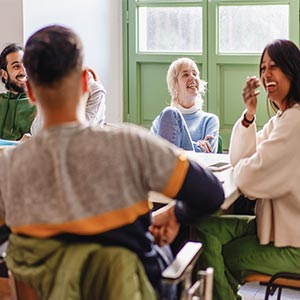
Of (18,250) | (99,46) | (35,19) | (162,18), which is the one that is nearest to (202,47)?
(162,18)

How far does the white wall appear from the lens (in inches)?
173

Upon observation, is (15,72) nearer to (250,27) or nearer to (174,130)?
(174,130)

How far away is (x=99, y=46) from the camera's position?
5.02m

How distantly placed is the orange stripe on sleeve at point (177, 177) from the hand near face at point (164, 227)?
0.22 meters

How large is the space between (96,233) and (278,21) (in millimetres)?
3540

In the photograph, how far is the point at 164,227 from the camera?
1740 mm

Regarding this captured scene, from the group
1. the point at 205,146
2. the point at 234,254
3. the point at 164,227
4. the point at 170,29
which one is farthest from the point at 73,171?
the point at 170,29

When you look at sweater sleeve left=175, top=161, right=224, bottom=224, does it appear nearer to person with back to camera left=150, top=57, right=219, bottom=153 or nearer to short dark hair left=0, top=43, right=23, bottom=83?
person with back to camera left=150, top=57, right=219, bottom=153

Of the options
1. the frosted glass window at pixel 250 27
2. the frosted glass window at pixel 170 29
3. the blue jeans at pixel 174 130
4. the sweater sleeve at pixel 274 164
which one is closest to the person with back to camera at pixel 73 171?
the sweater sleeve at pixel 274 164

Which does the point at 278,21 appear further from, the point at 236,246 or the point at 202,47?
the point at 236,246

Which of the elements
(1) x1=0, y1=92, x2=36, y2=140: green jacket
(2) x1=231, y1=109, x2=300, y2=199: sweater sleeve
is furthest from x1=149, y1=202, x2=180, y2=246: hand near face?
(1) x1=0, y1=92, x2=36, y2=140: green jacket

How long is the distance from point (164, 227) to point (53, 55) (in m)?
0.53

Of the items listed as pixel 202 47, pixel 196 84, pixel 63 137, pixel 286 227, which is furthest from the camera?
pixel 202 47

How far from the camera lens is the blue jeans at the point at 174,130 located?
3444 millimetres
